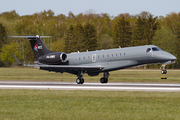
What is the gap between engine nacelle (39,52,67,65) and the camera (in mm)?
34000

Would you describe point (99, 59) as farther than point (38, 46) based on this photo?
No

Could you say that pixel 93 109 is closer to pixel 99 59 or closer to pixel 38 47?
pixel 99 59

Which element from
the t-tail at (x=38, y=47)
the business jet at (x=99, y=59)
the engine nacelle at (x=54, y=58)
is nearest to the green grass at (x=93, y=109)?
the business jet at (x=99, y=59)

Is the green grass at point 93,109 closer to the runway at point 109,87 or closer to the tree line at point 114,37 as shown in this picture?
the runway at point 109,87

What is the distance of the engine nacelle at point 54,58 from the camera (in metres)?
34.0

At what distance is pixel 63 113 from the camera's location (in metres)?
13.2

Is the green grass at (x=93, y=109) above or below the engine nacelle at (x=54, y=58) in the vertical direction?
below

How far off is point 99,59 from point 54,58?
225 inches

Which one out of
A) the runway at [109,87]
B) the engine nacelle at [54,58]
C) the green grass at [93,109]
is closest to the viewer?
the green grass at [93,109]

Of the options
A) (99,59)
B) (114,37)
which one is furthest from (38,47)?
(114,37)

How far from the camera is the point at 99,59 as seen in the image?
32.3m

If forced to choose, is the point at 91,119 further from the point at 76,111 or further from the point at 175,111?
the point at 175,111

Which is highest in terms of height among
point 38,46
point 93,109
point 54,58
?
point 38,46

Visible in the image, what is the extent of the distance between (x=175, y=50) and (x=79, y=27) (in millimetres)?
37709
